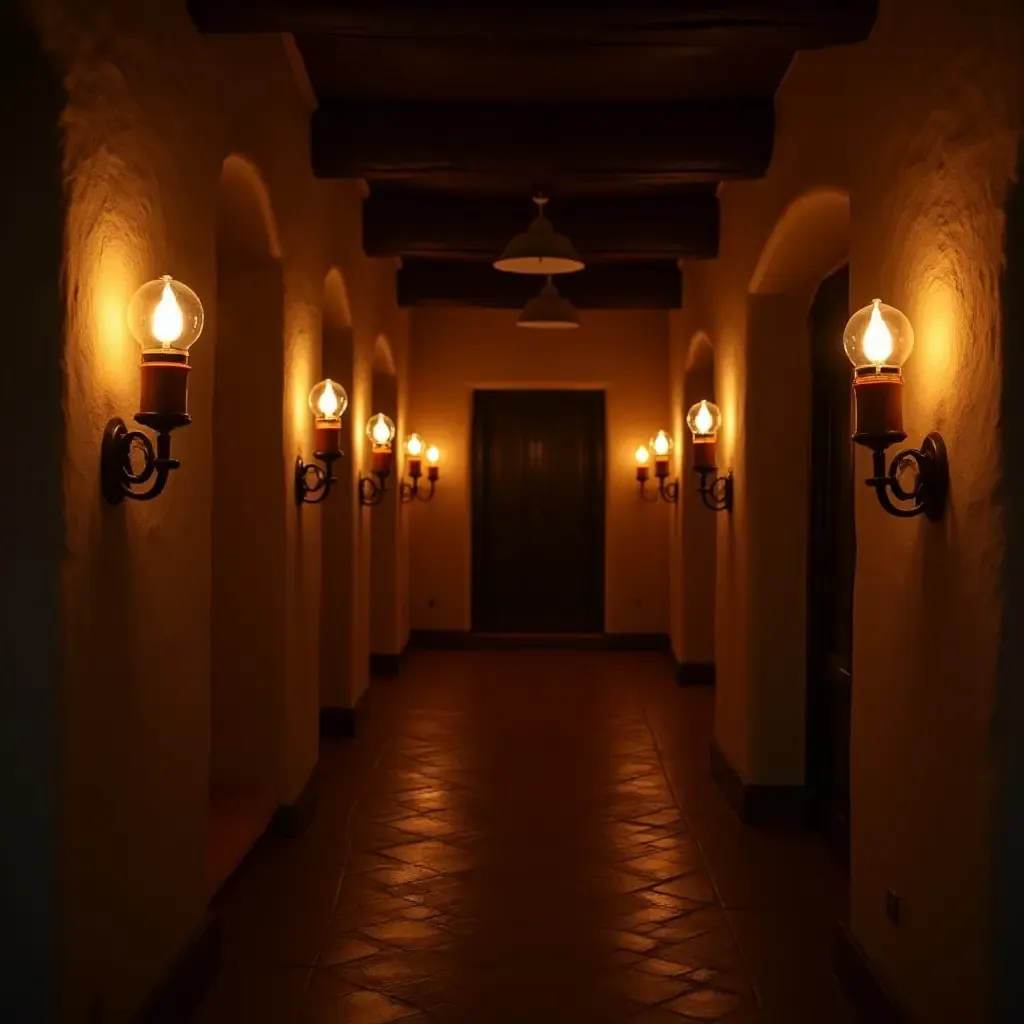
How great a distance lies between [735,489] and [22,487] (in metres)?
4.26

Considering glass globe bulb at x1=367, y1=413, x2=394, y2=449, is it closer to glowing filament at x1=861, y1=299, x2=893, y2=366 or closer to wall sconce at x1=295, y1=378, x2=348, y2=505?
wall sconce at x1=295, y1=378, x2=348, y2=505

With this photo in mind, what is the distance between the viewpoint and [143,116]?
3.09 meters

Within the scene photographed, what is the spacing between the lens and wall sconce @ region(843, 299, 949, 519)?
3.01 meters

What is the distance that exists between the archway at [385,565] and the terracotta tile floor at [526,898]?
2.29 m

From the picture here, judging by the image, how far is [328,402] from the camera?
5.37 m

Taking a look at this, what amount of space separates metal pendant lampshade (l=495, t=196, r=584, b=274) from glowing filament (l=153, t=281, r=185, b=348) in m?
2.79

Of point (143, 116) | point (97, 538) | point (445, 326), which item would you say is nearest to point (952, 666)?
point (97, 538)

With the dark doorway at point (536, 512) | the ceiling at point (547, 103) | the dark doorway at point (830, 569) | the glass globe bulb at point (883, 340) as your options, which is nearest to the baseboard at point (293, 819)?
the dark doorway at point (830, 569)

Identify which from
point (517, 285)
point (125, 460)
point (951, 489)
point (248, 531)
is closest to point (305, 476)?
point (248, 531)

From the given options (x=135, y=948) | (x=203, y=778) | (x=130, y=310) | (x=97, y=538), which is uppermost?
(x=130, y=310)

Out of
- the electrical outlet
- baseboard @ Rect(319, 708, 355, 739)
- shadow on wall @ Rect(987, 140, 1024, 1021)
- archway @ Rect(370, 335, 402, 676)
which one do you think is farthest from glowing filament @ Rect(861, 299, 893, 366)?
archway @ Rect(370, 335, 402, 676)

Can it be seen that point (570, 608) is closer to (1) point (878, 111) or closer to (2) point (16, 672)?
(1) point (878, 111)

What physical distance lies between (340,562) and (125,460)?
4459 mm

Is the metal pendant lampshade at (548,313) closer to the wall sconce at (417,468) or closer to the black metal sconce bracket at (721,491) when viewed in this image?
the black metal sconce bracket at (721,491)
